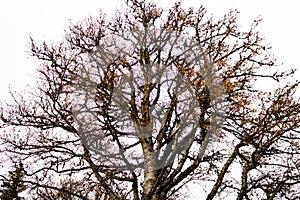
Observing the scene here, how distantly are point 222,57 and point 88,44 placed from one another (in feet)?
13.5

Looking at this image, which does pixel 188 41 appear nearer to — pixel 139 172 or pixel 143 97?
pixel 143 97

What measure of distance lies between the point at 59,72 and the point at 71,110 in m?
1.21

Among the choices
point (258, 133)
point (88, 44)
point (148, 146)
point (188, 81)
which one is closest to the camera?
point (258, 133)

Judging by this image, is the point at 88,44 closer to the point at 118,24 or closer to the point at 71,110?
the point at 118,24

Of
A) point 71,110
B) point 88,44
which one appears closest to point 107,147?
point 71,110

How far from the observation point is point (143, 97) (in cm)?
1047

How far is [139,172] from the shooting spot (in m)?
10.4

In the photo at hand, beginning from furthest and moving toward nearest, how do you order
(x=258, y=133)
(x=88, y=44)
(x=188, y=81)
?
(x=88, y=44), (x=188, y=81), (x=258, y=133)

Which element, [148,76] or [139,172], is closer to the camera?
[139,172]

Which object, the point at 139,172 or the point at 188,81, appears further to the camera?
the point at 139,172

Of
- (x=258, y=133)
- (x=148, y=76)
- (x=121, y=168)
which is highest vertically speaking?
(x=148, y=76)

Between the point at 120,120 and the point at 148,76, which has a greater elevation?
the point at 148,76

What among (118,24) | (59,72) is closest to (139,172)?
(59,72)

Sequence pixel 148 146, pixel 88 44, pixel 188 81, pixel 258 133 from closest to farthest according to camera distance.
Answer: pixel 258 133
pixel 188 81
pixel 148 146
pixel 88 44
